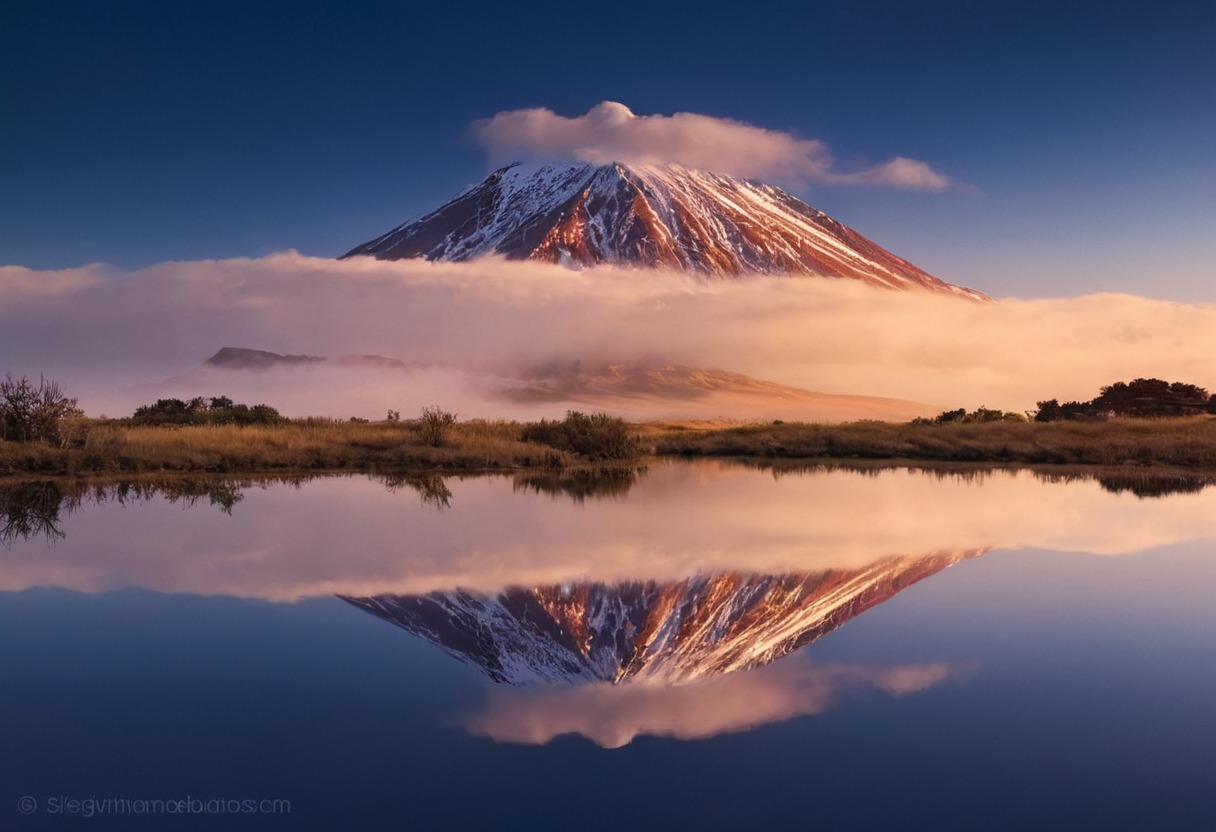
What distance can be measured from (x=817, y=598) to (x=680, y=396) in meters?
63.3

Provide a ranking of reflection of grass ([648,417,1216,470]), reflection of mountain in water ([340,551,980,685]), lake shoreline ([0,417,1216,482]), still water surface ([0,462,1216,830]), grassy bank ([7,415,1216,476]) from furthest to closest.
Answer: reflection of grass ([648,417,1216,470]), grassy bank ([7,415,1216,476]), lake shoreline ([0,417,1216,482]), reflection of mountain in water ([340,551,980,685]), still water surface ([0,462,1216,830])

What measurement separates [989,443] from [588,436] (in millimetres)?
11444

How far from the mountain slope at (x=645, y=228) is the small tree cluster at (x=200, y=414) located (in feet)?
150

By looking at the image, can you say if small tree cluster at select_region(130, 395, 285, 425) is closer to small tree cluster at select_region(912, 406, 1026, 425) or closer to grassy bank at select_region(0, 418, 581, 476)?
grassy bank at select_region(0, 418, 581, 476)

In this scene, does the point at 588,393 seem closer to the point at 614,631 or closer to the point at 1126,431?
the point at 1126,431

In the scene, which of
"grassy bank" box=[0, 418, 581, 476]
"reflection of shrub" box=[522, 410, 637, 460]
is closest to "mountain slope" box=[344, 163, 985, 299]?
"reflection of shrub" box=[522, 410, 637, 460]

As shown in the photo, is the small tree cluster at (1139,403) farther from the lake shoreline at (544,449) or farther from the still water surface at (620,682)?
the still water surface at (620,682)

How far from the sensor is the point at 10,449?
57.5 ft

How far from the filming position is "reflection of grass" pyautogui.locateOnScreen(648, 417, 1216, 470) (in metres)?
23.4

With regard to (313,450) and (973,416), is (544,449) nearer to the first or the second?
(313,450)

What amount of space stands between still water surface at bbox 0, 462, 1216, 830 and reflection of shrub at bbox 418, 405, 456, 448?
1147 cm

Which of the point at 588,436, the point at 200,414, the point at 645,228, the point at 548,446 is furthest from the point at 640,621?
the point at 645,228

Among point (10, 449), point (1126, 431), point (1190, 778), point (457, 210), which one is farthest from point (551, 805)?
point (457, 210)

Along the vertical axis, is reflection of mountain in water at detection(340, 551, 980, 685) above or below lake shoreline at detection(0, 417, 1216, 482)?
below
